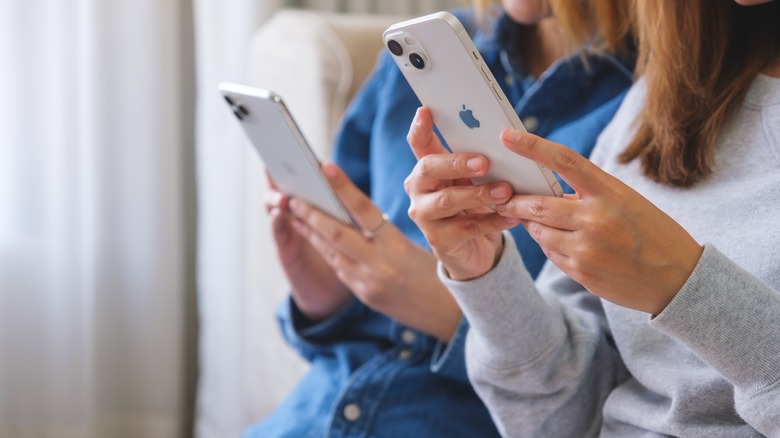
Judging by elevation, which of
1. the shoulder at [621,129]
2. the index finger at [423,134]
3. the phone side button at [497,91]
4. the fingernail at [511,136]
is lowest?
the shoulder at [621,129]

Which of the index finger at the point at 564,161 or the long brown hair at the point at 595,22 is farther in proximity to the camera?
the long brown hair at the point at 595,22

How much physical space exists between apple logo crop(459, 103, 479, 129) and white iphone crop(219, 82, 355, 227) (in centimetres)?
29

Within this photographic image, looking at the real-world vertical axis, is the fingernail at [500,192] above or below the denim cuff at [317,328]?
above

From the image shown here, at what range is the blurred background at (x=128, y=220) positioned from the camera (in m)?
1.50

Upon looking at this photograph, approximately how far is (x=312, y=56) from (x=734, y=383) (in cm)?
84

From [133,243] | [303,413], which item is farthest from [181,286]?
[303,413]

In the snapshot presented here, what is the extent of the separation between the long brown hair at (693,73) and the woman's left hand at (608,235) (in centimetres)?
18

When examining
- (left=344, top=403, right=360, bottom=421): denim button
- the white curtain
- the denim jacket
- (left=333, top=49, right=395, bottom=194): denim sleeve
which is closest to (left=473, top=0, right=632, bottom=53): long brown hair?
the denim jacket

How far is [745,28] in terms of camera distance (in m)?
0.81

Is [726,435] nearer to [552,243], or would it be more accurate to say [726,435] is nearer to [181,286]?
[552,243]

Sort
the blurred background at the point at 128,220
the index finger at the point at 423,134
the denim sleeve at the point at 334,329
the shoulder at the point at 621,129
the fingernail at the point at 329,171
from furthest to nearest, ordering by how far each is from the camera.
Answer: the blurred background at the point at 128,220 → the denim sleeve at the point at 334,329 → the fingernail at the point at 329,171 → the shoulder at the point at 621,129 → the index finger at the point at 423,134

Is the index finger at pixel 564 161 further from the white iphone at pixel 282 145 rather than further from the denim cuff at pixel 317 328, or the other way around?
the denim cuff at pixel 317 328

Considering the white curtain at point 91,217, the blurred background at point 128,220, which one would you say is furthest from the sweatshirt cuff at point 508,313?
the white curtain at point 91,217

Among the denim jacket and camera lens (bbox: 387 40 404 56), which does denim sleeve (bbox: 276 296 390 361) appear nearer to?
the denim jacket
